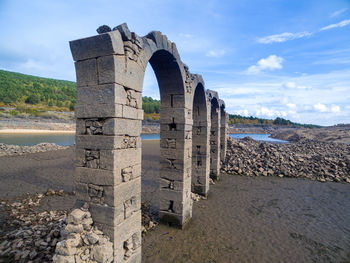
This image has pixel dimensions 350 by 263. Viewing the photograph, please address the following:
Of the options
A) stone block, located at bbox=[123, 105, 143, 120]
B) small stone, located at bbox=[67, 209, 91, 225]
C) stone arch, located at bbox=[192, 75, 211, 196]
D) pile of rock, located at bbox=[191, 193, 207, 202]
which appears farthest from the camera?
stone arch, located at bbox=[192, 75, 211, 196]

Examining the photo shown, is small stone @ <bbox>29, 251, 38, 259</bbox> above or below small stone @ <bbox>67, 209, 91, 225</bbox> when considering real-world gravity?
below

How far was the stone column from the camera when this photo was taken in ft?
11.4

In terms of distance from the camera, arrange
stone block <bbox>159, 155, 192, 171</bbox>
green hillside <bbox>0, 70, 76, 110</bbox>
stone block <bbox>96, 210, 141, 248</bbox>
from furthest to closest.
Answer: green hillside <bbox>0, 70, 76, 110</bbox>, stone block <bbox>159, 155, 192, 171</bbox>, stone block <bbox>96, 210, 141, 248</bbox>

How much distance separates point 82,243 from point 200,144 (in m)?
7.04

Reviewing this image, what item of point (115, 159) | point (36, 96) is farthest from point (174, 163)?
point (36, 96)

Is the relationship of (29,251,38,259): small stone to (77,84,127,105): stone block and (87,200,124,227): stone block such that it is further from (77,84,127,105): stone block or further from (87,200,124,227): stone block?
(77,84,127,105): stone block

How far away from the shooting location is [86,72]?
12.1 feet

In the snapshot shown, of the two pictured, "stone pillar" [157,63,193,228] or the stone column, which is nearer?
the stone column

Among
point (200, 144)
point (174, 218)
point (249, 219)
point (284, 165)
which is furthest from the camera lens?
point (284, 165)

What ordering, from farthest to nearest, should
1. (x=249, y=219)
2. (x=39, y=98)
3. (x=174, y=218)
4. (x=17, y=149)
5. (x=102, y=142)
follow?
(x=39, y=98) → (x=17, y=149) → (x=249, y=219) → (x=174, y=218) → (x=102, y=142)

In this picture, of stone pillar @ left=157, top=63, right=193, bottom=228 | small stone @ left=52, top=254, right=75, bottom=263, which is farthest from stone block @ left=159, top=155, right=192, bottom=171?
small stone @ left=52, top=254, right=75, bottom=263

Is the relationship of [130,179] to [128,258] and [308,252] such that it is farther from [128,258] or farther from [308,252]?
[308,252]

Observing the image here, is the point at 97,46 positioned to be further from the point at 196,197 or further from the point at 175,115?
the point at 196,197

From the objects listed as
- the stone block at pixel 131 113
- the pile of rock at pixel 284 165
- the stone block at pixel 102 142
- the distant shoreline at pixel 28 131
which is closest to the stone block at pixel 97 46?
the stone block at pixel 131 113
